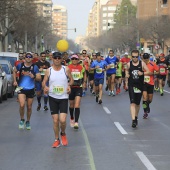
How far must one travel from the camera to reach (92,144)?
10.9 m

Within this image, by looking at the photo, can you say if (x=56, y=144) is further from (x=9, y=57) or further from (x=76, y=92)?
(x=9, y=57)

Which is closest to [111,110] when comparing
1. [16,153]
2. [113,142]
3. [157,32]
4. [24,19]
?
[113,142]

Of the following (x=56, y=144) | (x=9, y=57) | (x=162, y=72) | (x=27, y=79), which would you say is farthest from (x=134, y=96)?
(x=9, y=57)

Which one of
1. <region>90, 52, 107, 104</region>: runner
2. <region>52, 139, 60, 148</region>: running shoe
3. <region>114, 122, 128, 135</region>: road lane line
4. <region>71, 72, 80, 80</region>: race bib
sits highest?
<region>71, 72, 80, 80</region>: race bib

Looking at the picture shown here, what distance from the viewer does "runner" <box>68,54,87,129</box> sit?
1334 cm

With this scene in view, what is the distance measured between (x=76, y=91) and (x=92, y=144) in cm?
289

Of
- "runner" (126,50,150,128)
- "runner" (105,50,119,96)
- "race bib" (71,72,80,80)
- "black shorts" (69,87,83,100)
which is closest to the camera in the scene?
"runner" (126,50,150,128)

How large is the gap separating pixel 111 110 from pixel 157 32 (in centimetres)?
6234

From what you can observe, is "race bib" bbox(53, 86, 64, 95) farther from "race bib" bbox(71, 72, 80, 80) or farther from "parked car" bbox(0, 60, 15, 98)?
"parked car" bbox(0, 60, 15, 98)

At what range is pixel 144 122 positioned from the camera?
1488 centimetres

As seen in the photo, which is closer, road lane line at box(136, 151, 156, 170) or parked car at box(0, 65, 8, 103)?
A: road lane line at box(136, 151, 156, 170)

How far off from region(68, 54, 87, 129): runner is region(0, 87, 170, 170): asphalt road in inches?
10.7

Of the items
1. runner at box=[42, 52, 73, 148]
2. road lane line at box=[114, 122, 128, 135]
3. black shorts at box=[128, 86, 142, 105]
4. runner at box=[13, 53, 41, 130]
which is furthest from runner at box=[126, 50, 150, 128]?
runner at box=[42, 52, 73, 148]

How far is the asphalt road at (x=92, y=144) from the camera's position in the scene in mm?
8891
